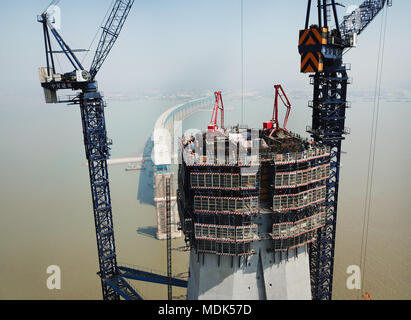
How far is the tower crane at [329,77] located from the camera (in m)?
34.1

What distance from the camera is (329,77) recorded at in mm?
35906

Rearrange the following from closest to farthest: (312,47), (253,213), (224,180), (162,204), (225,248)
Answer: (224,180)
(253,213)
(225,248)
(312,47)
(162,204)

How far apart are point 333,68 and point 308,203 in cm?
1458

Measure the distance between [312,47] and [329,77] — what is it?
3953mm

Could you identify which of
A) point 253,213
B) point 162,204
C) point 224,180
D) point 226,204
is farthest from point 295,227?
point 162,204

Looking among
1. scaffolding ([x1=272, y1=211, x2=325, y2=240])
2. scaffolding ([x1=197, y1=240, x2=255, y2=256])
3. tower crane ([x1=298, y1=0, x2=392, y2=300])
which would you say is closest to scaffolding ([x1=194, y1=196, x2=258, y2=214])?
scaffolding ([x1=272, y1=211, x2=325, y2=240])

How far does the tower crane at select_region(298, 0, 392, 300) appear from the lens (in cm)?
3409

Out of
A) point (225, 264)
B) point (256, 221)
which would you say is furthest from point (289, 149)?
point (225, 264)

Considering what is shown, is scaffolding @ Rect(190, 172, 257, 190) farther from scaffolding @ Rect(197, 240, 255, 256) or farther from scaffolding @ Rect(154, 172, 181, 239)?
scaffolding @ Rect(154, 172, 181, 239)

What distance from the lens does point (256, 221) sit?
3155cm

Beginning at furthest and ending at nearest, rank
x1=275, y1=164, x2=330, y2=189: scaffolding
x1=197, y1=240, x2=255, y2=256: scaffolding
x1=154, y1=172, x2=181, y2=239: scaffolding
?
x1=154, y1=172, x2=181, y2=239: scaffolding
x1=197, y1=240, x2=255, y2=256: scaffolding
x1=275, y1=164, x2=330, y2=189: scaffolding

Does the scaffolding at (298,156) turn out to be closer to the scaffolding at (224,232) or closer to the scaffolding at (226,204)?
the scaffolding at (226,204)

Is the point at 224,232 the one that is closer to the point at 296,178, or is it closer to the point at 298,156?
the point at 296,178

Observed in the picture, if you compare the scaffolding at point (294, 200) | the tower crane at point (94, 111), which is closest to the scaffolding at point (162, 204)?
the tower crane at point (94, 111)
